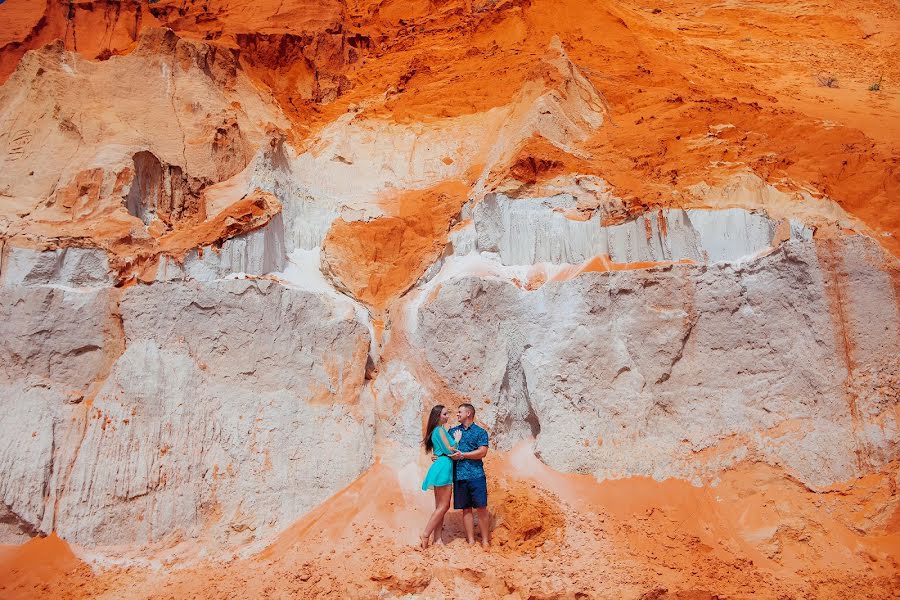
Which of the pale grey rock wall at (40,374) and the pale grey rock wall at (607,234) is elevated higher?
the pale grey rock wall at (607,234)

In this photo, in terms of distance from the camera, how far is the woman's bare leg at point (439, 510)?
729 cm

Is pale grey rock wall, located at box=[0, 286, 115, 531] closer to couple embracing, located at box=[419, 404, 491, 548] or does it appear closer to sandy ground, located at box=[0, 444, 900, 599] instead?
sandy ground, located at box=[0, 444, 900, 599]

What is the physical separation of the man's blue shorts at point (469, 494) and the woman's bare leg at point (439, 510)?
0.09 metres

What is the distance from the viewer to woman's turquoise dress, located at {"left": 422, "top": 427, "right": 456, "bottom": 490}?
7328mm

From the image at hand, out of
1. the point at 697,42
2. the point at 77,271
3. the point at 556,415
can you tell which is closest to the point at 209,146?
the point at 77,271

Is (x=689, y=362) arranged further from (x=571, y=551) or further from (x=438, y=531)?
(x=438, y=531)

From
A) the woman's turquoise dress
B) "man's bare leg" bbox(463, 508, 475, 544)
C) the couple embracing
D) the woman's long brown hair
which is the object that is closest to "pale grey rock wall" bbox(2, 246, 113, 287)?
the woman's long brown hair

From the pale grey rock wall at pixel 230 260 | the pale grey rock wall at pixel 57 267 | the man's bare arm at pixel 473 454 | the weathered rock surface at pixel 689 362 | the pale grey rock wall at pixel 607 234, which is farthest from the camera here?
the pale grey rock wall at pixel 230 260

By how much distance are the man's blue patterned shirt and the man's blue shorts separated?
6 centimetres

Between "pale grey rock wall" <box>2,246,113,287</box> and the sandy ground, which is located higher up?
"pale grey rock wall" <box>2,246,113,287</box>

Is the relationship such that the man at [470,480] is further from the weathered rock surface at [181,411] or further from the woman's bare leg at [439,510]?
the weathered rock surface at [181,411]

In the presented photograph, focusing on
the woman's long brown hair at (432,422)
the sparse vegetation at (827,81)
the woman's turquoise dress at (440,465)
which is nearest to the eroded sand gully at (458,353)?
the woman's turquoise dress at (440,465)

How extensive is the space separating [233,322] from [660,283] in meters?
5.81

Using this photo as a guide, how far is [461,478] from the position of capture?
7.32 meters
